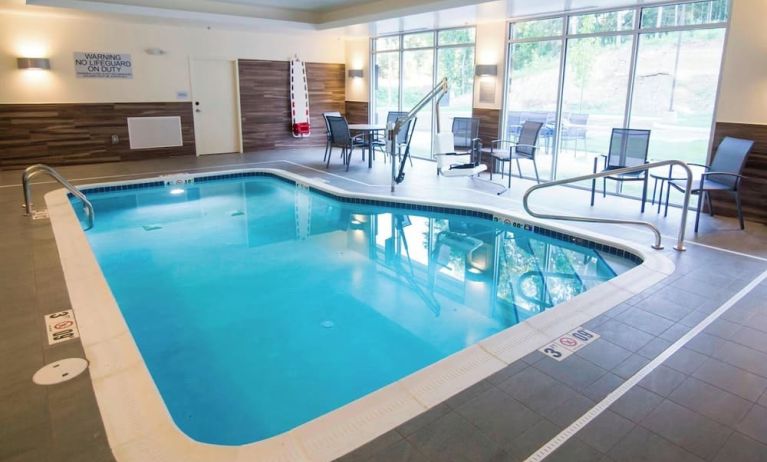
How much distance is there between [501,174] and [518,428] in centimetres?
642

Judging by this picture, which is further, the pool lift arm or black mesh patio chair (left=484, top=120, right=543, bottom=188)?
black mesh patio chair (left=484, top=120, right=543, bottom=188)

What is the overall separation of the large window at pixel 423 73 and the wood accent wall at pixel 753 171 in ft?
13.9

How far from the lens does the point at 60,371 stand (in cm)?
251

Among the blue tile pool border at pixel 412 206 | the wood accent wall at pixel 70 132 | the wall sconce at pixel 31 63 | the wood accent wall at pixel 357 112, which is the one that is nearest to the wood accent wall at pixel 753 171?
the blue tile pool border at pixel 412 206

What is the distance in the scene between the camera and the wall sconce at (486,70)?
26.6 feet

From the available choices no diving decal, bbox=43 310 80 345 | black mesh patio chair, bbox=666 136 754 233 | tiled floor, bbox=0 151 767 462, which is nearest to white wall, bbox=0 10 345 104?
tiled floor, bbox=0 151 767 462

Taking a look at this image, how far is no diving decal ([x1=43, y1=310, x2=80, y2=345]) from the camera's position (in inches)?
112

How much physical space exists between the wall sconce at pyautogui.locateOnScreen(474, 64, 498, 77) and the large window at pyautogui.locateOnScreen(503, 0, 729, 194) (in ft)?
0.73

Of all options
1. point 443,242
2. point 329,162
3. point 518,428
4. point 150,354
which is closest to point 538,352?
point 518,428

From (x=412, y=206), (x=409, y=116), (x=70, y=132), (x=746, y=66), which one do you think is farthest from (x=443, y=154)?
(x=70, y=132)

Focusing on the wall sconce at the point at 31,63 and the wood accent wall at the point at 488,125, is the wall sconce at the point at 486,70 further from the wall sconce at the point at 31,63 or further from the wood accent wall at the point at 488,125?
the wall sconce at the point at 31,63

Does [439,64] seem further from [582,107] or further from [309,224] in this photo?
[309,224]

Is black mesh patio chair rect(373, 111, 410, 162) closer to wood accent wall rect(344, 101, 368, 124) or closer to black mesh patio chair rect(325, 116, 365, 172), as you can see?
black mesh patio chair rect(325, 116, 365, 172)

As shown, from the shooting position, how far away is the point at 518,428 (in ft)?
7.00
